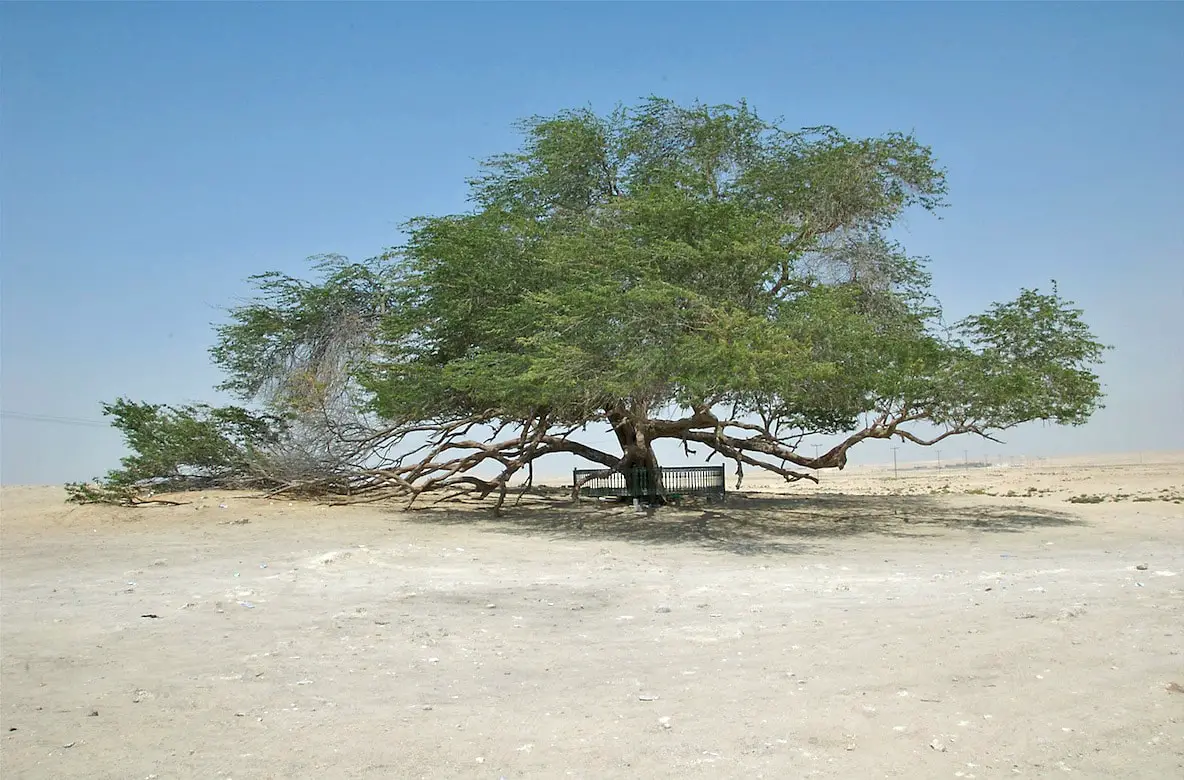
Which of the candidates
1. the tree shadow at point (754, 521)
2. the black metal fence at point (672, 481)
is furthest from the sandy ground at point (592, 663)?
the black metal fence at point (672, 481)

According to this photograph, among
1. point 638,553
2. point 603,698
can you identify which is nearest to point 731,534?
point 638,553

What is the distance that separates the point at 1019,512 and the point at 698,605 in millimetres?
14038

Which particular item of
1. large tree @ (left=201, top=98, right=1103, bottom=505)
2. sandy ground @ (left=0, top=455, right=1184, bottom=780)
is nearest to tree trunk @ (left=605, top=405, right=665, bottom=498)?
large tree @ (left=201, top=98, right=1103, bottom=505)

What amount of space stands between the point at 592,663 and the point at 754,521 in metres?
12.9

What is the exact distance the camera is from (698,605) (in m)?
9.39

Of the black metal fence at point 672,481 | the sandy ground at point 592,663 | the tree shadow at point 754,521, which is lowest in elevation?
the sandy ground at point 592,663

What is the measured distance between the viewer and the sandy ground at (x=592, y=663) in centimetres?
505

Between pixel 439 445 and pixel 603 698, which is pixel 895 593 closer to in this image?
pixel 603 698

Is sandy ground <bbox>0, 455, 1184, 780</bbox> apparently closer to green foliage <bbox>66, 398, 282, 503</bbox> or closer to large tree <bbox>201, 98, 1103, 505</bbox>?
large tree <bbox>201, 98, 1103, 505</bbox>

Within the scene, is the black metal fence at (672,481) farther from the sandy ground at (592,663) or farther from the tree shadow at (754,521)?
the sandy ground at (592,663)

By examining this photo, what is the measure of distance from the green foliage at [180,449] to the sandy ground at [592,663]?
931 centimetres

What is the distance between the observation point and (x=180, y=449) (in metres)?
23.5

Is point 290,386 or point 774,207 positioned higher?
point 774,207

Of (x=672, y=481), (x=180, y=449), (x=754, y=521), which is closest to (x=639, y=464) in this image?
(x=672, y=481)
